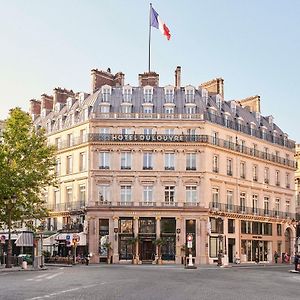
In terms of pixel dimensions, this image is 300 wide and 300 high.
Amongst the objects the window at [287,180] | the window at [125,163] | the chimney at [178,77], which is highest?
the chimney at [178,77]

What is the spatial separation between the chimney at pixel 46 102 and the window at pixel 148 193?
69.5ft

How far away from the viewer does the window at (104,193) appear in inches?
2260

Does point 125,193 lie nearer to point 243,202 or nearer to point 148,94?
point 148,94

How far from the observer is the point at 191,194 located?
189ft

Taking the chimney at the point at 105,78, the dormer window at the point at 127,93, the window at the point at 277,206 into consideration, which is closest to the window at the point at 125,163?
the dormer window at the point at 127,93

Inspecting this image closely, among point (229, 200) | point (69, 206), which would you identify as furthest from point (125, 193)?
point (229, 200)

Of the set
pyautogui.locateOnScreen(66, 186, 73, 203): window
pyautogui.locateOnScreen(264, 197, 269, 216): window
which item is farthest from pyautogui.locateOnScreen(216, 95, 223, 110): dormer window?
pyautogui.locateOnScreen(66, 186, 73, 203): window

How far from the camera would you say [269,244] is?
65812mm

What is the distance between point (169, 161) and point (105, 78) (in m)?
13.2

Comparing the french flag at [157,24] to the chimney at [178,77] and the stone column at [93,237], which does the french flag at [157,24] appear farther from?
the stone column at [93,237]

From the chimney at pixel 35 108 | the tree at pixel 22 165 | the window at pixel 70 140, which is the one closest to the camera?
the tree at pixel 22 165

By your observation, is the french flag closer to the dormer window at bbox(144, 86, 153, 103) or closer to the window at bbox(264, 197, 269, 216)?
the dormer window at bbox(144, 86, 153, 103)

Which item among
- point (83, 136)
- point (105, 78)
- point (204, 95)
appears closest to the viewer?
point (83, 136)

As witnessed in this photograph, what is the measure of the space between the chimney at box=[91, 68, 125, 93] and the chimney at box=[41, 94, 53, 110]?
10766 millimetres
